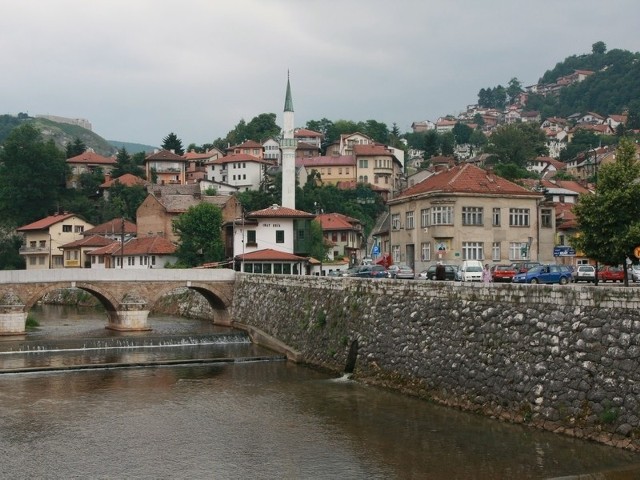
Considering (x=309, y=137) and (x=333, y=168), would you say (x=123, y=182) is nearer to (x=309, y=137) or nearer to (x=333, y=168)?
(x=333, y=168)

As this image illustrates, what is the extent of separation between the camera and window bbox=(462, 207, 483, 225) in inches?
2186

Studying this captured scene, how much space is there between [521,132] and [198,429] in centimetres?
12993

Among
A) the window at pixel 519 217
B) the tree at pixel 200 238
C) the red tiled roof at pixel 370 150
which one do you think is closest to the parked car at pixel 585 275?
the window at pixel 519 217

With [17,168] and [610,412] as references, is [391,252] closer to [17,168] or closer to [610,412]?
[610,412]

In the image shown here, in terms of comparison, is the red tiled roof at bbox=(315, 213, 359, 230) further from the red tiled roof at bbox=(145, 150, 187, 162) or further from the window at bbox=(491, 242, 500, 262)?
the red tiled roof at bbox=(145, 150, 187, 162)

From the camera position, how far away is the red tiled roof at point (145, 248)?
8469cm

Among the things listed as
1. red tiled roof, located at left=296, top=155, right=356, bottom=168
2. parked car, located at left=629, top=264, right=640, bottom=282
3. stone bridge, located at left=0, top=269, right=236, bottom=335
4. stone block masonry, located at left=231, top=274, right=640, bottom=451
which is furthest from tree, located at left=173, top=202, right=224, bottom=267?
red tiled roof, located at left=296, top=155, right=356, bottom=168

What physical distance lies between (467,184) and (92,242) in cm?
5574

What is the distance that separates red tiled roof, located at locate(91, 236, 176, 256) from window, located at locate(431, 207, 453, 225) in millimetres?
37455

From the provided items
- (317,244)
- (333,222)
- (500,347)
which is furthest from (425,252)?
(333,222)

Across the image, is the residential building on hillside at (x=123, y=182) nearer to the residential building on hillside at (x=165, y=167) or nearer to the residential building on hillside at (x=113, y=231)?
the residential building on hillside at (x=165, y=167)

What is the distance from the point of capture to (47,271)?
174ft

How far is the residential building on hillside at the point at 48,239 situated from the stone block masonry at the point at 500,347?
225 ft

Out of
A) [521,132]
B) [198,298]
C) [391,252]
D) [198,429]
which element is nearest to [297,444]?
[198,429]
